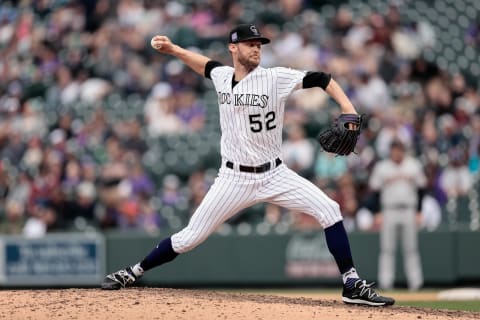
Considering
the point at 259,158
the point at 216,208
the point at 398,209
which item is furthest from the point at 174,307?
the point at 398,209

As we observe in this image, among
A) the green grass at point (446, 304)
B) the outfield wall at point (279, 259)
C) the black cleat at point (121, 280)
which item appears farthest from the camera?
the outfield wall at point (279, 259)

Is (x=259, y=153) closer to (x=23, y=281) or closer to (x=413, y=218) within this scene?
(x=413, y=218)

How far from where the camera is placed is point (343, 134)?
6891 millimetres

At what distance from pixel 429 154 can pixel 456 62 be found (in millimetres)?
2323

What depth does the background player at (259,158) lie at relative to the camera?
693cm

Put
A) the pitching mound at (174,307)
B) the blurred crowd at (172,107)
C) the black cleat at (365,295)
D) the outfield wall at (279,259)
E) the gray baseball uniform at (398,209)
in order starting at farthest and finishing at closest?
the blurred crowd at (172,107) < the outfield wall at (279,259) < the gray baseball uniform at (398,209) < the black cleat at (365,295) < the pitching mound at (174,307)

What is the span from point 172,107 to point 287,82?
7613 millimetres

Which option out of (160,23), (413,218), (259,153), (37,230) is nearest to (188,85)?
(160,23)

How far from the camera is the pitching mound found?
6.45 metres

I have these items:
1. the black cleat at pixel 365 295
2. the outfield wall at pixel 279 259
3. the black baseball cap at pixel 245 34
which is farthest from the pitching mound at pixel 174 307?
the outfield wall at pixel 279 259

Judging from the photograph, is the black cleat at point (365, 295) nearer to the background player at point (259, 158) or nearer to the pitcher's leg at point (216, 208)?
the background player at point (259, 158)

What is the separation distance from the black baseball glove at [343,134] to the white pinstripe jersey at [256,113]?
0.33 m

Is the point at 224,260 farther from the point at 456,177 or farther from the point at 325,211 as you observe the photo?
the point at 325,211

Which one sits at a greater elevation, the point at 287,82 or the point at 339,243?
the point at 287,82
